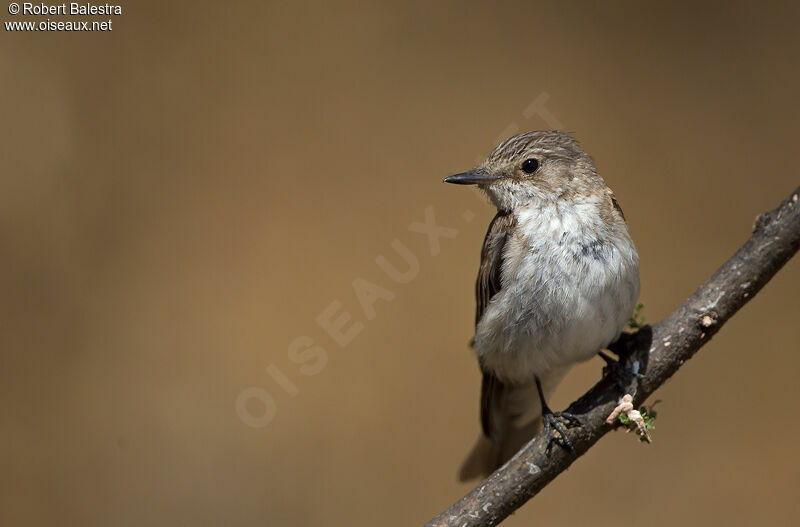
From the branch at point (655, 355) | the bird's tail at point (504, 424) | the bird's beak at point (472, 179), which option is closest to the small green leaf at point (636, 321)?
the branch at point (655, 355)

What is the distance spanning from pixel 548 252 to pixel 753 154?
11.0 feet

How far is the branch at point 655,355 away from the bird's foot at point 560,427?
0.09ft

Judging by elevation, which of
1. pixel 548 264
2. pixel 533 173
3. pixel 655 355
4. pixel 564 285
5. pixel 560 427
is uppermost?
pixel 533 173

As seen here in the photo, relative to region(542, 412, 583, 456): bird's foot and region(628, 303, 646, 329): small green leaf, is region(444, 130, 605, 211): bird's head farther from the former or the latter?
region(542, 412, 583, 456): bird's foot

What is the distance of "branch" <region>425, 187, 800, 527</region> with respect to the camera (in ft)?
10.8

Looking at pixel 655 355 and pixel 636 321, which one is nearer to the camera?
pixel 655 355

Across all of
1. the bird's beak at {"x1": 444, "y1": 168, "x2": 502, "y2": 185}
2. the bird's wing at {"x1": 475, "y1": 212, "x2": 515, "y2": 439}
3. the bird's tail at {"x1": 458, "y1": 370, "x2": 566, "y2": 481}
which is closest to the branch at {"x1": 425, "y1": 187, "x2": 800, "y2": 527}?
the bird's wing at {"x1": 475, "y1": 212, "x2": 515, "y2": 439}

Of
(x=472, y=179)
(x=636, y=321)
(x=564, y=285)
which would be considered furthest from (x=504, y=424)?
(x=472, y=179)

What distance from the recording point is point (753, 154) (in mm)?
6215

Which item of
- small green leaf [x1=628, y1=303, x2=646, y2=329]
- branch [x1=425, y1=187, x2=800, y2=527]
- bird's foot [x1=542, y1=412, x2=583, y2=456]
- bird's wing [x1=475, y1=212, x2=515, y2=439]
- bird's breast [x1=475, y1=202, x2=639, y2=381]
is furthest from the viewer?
bird's wing [x1=475, y1=212, x2=515, y2=439]

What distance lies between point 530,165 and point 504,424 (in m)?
1.73

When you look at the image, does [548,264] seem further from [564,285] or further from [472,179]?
[472,179]

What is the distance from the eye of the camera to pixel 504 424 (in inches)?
190

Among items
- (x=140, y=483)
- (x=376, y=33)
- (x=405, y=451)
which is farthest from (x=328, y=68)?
(x=140, y=483)
